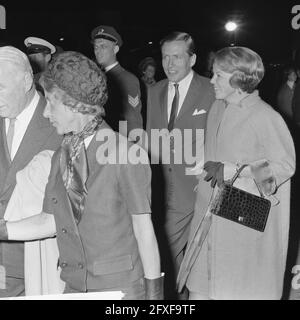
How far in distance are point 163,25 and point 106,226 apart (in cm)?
519

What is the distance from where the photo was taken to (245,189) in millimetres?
3076

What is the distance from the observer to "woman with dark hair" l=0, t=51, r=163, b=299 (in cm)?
208

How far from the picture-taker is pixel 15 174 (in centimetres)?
258

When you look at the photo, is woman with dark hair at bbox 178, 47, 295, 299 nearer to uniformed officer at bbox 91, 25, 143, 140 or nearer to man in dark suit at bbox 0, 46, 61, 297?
man in dark suit at bbox 0, 46, 61, 297

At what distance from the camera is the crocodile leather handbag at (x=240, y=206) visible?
2.91 meters

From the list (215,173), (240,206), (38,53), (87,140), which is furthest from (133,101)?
(87,140)

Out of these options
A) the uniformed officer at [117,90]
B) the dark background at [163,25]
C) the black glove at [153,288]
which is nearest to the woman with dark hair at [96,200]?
the black glove at [153,288]

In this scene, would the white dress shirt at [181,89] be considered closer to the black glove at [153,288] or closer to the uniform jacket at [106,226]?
the uniform jacket at [106,226]

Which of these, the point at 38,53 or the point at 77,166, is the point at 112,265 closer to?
the point at 77,166

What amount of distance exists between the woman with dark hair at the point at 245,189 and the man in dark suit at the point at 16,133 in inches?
35.9
